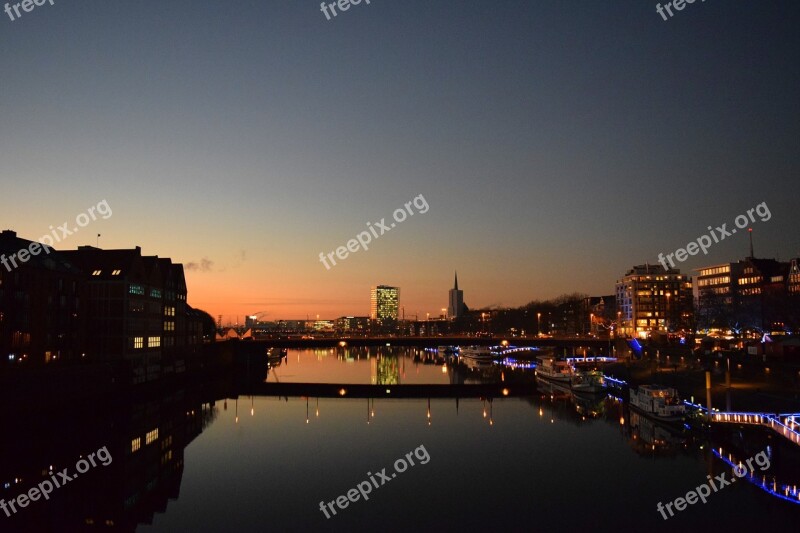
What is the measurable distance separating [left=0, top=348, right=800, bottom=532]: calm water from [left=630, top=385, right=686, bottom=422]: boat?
80.2 inches

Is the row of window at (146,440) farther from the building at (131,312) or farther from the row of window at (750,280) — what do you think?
the row of window at (750,280)

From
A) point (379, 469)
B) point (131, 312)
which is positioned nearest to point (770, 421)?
point (379, 469)

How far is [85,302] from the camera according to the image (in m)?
83.6

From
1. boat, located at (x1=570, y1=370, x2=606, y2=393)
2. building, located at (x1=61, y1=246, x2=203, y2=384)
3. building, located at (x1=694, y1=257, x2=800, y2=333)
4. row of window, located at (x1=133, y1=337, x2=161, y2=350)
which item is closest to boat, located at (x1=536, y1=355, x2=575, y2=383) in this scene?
boat, located at (x1=570, y1=370, x2=606, y2=393)

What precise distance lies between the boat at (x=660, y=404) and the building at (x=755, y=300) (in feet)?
201

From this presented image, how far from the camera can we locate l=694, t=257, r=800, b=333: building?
413 feet

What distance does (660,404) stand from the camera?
65.2 metres

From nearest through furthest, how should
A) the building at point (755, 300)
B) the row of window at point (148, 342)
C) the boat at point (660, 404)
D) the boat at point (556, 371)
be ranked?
the boat at point (660, 404)
the row of window at point (148, 342)
the boat at point (556, 371)
the building at point (755, 300)

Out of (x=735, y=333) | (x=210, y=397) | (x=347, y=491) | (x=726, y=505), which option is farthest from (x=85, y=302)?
(x=735, y=333)

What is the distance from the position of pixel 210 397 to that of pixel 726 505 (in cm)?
7268

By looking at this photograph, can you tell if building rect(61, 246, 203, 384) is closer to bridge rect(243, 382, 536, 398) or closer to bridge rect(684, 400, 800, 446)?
bridge rect(243, 382, 536, 398)

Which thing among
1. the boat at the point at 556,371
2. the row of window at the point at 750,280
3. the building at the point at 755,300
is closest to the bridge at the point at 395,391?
the boat at the point at 556,371

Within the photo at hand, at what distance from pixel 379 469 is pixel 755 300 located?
457 ft

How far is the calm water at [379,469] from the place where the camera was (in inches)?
1505
